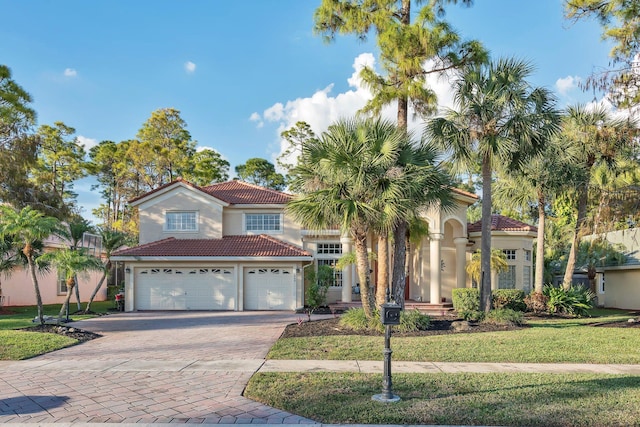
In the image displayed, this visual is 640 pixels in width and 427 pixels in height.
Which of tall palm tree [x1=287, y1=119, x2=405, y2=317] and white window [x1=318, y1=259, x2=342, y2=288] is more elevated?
tall palm tree [x1=287, y1=119, x2=405, y2=317]

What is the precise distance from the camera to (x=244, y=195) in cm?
2495

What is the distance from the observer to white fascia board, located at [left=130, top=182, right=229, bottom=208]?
23.4 meters

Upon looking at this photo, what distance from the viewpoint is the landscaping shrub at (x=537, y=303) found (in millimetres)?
19766

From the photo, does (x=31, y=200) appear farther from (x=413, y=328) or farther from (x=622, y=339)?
(x=622, y=339)

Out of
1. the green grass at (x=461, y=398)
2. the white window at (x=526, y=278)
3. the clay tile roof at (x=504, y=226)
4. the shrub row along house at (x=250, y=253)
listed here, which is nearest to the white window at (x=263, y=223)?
the shrub row along house at (x=250, y=253)

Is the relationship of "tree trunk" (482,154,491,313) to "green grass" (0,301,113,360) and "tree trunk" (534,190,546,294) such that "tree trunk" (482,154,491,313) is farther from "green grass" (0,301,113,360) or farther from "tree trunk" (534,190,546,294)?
"green grass" (0,301,113,360)

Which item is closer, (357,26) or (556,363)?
(556,363)

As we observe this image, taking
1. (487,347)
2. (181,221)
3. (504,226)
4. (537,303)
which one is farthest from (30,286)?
(537,303)

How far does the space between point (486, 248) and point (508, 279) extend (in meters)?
8.91

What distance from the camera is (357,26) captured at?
56.3 ft

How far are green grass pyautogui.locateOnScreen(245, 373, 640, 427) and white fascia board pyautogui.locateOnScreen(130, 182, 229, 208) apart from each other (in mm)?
16124

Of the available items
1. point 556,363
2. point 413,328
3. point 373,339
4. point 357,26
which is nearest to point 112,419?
point 373,339

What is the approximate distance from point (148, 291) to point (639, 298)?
2529cm

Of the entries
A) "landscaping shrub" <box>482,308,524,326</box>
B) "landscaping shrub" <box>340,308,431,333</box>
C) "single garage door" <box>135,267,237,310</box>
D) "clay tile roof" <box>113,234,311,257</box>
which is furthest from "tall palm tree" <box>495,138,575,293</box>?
"single garage door" <box>135,267,237,310</box>
